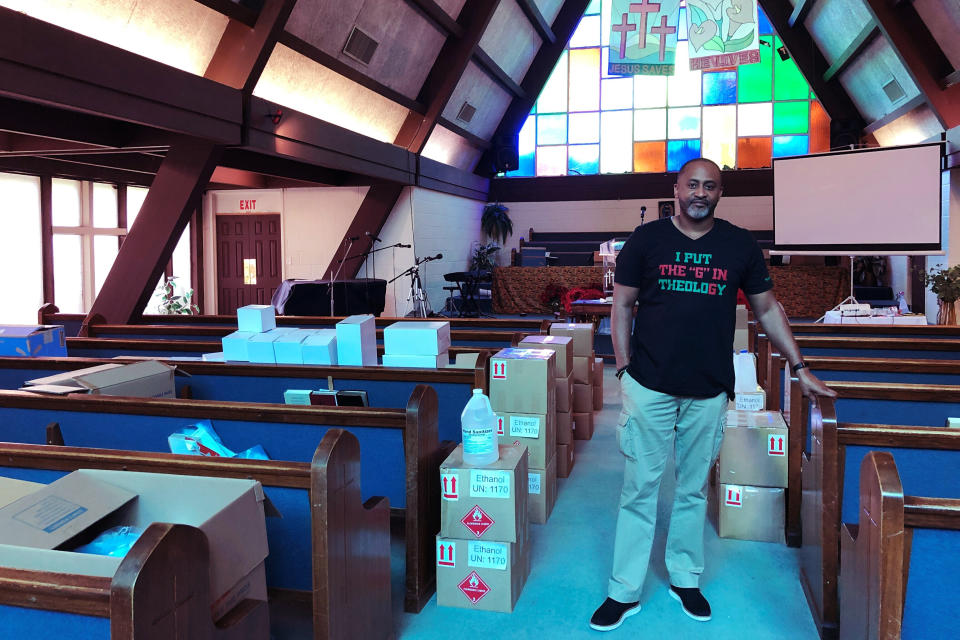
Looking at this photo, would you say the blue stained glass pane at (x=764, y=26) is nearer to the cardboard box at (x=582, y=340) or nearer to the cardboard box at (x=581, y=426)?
the cardboard box at (x=582, y=340)

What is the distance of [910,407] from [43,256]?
31.4 feet

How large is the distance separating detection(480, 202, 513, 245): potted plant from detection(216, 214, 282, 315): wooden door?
420 centimetres

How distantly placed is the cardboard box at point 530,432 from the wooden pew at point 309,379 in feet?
0.67

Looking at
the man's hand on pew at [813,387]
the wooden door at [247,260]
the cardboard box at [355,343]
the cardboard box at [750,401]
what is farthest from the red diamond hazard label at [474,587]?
the wooden door at [247,260]

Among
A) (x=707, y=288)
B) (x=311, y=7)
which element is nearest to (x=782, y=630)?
(x=707, y=288)

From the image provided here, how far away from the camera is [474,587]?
2.35m

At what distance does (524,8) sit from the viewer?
35.8ft

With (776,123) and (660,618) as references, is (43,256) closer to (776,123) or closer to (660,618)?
(660,618)

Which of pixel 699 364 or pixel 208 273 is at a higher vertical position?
pixel 208 273

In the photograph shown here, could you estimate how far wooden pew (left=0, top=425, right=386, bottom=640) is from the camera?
1.65 metres

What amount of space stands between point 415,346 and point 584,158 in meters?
11.2

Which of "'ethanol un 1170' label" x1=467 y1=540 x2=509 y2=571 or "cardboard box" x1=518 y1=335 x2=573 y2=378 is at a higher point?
"cardboard box" x1=518 y1=335 x2=573 y2=378

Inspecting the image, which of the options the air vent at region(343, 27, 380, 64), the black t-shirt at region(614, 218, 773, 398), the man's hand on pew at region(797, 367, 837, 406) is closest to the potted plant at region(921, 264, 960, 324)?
the man's hand on pew at region(797, 367, 837, 406)

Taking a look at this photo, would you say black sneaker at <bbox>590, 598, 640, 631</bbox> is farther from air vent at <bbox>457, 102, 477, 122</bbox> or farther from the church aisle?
air vent at <bbox>457, 102, 477, 122</bbox>
